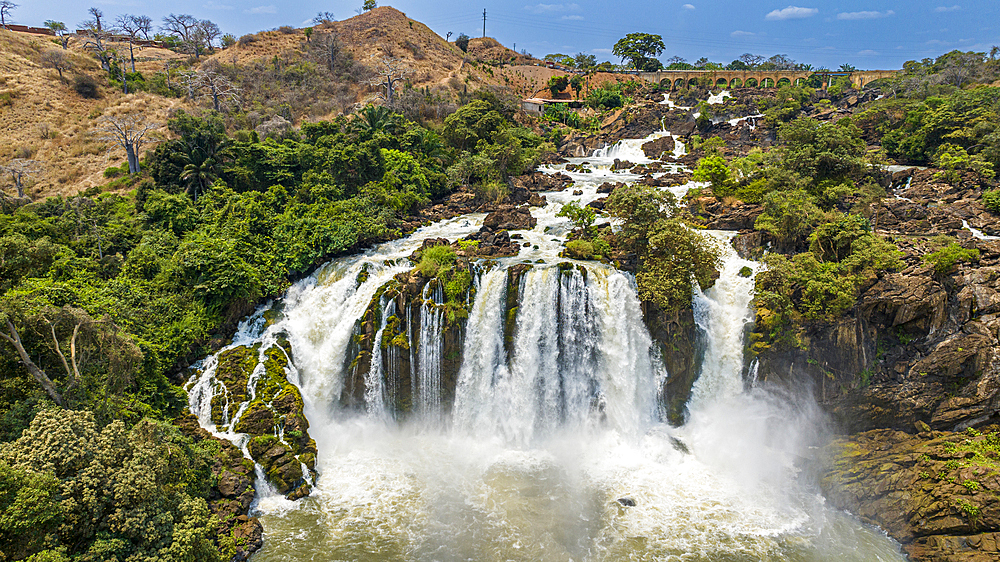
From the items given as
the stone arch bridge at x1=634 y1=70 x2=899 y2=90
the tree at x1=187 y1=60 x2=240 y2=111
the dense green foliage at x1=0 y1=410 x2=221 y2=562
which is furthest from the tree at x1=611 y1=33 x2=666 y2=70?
the dense green foliage at x1=0 y1=410 x2=221 y2=562

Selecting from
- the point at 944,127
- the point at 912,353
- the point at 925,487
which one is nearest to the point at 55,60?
the point at 912,353

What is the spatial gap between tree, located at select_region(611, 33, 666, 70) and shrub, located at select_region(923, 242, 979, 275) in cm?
6272

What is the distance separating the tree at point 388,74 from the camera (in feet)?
156

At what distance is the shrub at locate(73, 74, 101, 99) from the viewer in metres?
39.3

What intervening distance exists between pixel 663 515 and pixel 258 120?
140 feet

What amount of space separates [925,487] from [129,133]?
49574 mm

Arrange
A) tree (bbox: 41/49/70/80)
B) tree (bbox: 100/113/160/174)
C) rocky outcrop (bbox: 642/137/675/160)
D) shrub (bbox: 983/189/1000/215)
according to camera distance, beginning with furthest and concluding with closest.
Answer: rocky outcrop (bbox: 642/137/675/160), tree (bbox: 41/49/70/80), tree (bbox: 100/113/160/174), shrub (bbox: 983/189/1000/215)

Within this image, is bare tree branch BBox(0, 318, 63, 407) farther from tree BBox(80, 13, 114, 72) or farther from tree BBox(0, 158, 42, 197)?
tree BBox(80, 13, 114, 72)

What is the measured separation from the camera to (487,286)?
20500mm

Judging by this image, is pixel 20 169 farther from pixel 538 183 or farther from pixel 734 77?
pixel 734 77

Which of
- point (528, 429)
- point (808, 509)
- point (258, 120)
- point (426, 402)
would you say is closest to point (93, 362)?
point (426, 402)

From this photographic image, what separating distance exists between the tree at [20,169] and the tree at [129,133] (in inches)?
180

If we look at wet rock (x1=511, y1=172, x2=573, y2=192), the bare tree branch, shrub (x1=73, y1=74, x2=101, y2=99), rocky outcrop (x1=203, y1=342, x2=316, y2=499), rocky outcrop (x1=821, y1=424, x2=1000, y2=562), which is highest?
shrub (x1=73, y1=74, x2=101, y2=99)

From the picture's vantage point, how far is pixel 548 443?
62.9 feet
